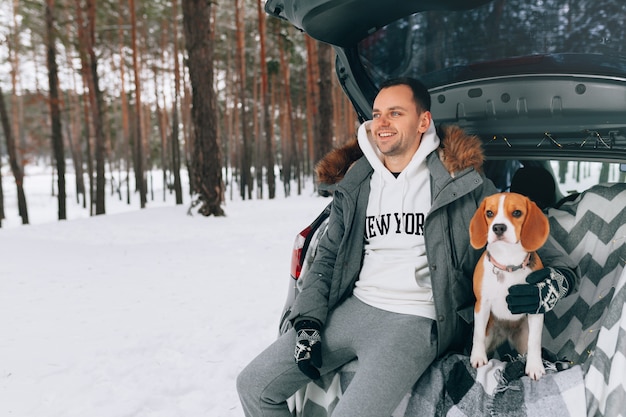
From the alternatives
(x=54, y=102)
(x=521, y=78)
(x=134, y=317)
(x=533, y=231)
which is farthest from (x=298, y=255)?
(x=54, y=102)

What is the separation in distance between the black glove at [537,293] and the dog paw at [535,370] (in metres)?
0.19

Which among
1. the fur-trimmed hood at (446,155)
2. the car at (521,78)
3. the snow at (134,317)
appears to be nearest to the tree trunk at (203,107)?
the snow at (134,317)

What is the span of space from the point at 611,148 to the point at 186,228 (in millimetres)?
8764

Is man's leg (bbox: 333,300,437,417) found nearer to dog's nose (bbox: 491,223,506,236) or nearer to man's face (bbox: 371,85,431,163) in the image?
dog's nose (bbox: 491,223,506,236)

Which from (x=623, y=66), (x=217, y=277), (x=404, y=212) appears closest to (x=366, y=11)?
(x=404, y=212)

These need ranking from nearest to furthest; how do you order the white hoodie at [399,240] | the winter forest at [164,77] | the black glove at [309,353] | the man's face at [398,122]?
1. the black glove at [309,353]
2. the white hoodie at [399,240]
3. the man's face at [398,122]
4. the winter forest at [164,77]

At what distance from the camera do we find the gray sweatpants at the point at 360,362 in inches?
70.2

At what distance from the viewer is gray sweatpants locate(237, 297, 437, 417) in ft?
5.85

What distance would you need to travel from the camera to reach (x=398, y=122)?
7.27 ft

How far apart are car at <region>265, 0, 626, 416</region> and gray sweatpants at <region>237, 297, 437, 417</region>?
178 millimetres

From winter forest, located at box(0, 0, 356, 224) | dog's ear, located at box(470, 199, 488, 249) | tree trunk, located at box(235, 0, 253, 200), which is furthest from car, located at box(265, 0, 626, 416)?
tree trunk, located at box(235, 0, 253, 200)

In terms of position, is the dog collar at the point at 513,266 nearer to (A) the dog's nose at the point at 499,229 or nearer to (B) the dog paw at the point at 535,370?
(A) the dog's nose at the point at 499,229

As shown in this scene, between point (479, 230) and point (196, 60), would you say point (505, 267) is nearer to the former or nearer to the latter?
point (479, 230)

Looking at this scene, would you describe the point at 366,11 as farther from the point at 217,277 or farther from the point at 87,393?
the point at 217,277
